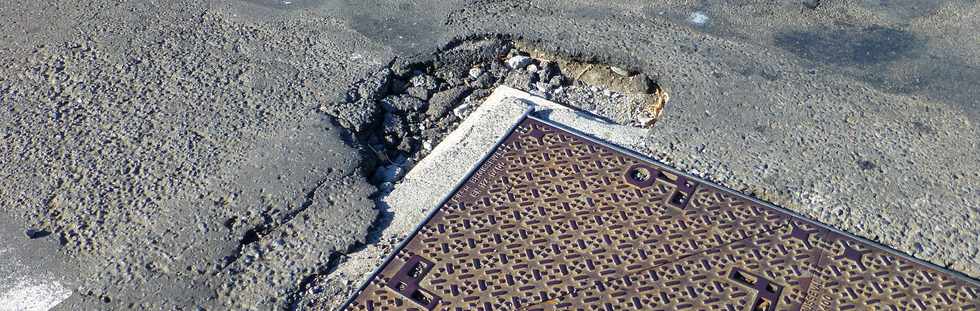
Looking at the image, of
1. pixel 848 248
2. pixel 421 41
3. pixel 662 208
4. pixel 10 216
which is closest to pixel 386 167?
pixel 421 41

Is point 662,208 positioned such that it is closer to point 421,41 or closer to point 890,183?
point 890,183

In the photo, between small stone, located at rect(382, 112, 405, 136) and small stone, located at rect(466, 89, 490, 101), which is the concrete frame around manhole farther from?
small stone, located at rect(382, 112, 405, 136)

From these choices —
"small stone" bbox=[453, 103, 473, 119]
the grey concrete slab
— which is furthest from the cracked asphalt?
"small stone" bbox=[453, 103, 473, 119]

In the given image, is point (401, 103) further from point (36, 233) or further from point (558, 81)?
point (36, 233)

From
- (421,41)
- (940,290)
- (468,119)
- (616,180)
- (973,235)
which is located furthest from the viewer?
(421,41)

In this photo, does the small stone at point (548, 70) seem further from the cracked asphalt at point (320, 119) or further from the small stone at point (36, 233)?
the small stone at point (36, 233)

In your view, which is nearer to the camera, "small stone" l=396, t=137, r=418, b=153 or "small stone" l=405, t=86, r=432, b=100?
"small stone" l=396, t=137, r=418, b=153

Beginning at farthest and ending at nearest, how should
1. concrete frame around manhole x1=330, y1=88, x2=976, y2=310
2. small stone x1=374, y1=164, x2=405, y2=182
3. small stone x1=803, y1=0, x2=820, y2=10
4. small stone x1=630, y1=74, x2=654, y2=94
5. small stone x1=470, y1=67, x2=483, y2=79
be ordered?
1. small stone x1=803, y1=0, x2=820, y2=10
2. small stone x1=470, y1=67, x2=483, y2=79
3. small stone x1=630, y1=74, x2=654, y2=94
4. small stone x1=374, y1=164, x2=405, y2=182
5. concrete frame around manhole x1=330, y1=88, x2=976, y2=310
